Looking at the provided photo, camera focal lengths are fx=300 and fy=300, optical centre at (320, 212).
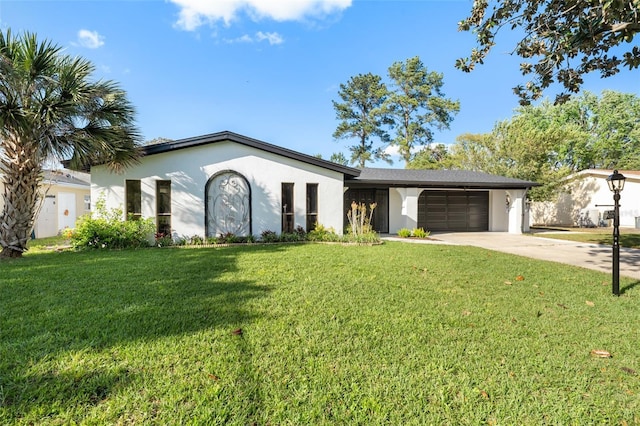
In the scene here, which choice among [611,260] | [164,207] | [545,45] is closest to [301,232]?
[164,207]

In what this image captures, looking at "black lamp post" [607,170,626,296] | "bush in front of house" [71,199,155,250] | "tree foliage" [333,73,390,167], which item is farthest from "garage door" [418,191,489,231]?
"tree foliage" [333,73,390,167]

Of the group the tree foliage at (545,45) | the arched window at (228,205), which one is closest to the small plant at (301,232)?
the arched window at (228,205)

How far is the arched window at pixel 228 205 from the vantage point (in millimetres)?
10719

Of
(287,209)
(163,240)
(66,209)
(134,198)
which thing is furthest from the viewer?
(66,209)

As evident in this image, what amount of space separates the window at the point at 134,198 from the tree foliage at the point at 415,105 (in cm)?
2533

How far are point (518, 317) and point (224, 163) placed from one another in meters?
9.65

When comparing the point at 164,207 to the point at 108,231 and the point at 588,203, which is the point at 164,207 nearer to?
the point at 108,231

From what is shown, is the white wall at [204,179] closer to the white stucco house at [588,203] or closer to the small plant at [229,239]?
the small plant at [229,239]

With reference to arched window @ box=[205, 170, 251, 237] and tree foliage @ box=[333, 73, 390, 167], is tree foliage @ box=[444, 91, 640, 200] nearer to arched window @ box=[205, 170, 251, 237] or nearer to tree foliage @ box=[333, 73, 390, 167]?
tree foliage @ box=[333, 73, 390, 167]

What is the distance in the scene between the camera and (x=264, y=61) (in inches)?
613

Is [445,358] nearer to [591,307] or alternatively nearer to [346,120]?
[591,307]

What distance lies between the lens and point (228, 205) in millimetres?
10836

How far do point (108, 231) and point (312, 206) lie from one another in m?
6.69

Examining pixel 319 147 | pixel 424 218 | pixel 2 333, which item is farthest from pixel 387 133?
pixel 2 333
